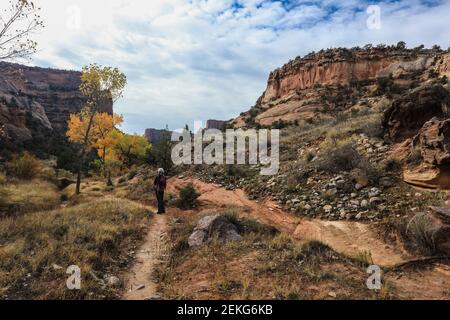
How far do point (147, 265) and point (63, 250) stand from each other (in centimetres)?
181

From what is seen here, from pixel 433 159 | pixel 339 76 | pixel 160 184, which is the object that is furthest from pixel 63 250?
pixel 339 76

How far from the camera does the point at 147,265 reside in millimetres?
6836

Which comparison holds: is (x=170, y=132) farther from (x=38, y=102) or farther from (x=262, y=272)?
(x=38, y=102)

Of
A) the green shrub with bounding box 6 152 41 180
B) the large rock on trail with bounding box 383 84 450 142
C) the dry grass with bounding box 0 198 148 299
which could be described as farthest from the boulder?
the large rock on trail with bounding box 383 84 450 142

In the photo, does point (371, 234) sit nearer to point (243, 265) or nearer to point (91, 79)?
point (243, 265)

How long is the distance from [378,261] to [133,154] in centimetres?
2729

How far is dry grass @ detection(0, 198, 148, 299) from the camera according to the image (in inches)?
207

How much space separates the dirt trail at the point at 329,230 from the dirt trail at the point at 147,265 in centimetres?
295

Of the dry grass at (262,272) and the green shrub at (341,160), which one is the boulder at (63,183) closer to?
the dry grass at (262,272)

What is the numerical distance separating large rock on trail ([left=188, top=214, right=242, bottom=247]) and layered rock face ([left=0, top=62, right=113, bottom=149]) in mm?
8474

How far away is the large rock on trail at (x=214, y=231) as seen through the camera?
295 inches

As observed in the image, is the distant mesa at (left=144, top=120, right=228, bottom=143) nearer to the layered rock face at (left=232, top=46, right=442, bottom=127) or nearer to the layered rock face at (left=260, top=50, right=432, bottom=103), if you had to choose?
the layered rock face at (left=232, top=46, right=442, bottom=127)
